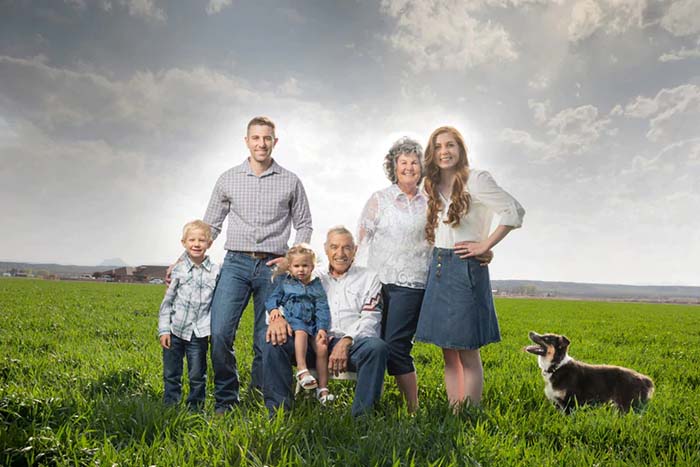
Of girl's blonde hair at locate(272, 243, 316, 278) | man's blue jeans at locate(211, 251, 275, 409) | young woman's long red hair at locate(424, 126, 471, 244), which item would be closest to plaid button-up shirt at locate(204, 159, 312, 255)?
man's blue jeans at locate(211, 251, 275, 409)

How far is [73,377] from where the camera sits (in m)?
5.95

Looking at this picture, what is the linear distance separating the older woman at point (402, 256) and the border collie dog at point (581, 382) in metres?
1.16

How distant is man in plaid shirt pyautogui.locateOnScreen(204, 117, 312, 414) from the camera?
196 inches

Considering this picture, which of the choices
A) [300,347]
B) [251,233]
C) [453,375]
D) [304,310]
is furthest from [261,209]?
[453,375]

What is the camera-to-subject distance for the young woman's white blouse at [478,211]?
4414mm

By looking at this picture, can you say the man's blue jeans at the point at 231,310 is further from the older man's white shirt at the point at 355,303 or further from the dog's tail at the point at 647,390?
the dog's tail at the point at 647,390

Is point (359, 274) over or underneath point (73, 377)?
over

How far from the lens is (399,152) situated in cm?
489

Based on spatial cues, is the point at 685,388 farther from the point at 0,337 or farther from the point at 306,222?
the point at 0,337

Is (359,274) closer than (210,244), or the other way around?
(359,274)

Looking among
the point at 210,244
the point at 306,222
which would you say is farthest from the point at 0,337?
the point at 306,222

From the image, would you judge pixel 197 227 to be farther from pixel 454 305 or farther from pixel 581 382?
pixel 581 382

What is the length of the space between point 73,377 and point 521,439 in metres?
4.81

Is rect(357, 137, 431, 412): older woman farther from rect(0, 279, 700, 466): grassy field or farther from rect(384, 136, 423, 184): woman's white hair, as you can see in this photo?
rect(0, 279, 700, 466): grassy field
